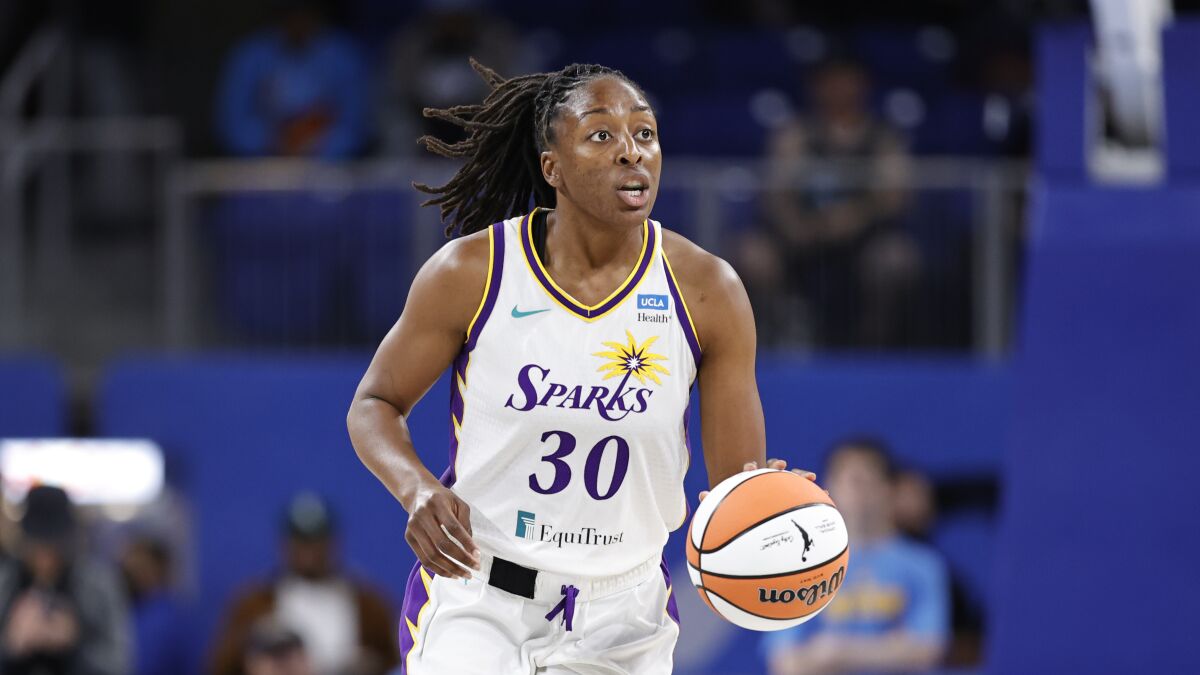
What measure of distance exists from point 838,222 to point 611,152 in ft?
19.3

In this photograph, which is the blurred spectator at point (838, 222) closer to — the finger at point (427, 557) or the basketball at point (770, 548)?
the basketball at point (770, 548)

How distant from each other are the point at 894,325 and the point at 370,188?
319 cm

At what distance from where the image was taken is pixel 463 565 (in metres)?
4.13

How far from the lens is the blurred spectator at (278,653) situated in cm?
912

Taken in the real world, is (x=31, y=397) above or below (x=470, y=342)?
below

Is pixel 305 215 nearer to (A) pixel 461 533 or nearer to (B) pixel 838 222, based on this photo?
(B) pixel 838 222

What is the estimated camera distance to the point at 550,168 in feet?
15.2

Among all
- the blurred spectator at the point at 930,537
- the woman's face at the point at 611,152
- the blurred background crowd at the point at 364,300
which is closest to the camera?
the woman's face at the point at 611,152

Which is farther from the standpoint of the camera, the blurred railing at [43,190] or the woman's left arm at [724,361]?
the blurred railing at [43,190]

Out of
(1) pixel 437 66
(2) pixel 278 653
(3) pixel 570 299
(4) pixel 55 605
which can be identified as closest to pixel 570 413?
(3) pixel 570 299

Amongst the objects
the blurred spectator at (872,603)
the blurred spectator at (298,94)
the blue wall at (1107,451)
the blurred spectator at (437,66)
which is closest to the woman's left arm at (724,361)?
the blue wall at (1107,451)

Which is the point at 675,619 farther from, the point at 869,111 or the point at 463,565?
the point at 869,111

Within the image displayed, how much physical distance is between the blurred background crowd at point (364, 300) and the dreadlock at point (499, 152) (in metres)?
4.30

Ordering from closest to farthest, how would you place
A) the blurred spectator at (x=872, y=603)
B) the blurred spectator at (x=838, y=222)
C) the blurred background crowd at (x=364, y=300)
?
the blurred spectator at (x=872, y=603), the blurred background crowd at (x=364, y=300), the blurred spectator at (x=838, y=222)
